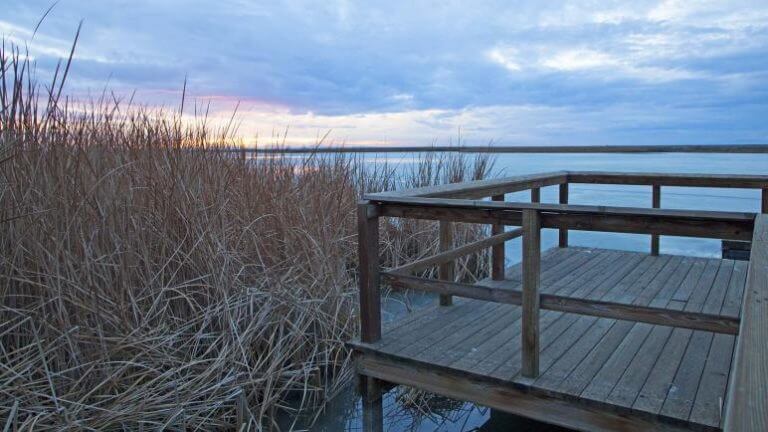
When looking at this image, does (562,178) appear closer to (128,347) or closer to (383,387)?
(383,387)

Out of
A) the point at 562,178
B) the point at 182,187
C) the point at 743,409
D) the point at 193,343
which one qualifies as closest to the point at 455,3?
the point at 562,178

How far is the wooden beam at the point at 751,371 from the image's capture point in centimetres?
59

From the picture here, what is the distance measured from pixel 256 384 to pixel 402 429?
30.0 inches

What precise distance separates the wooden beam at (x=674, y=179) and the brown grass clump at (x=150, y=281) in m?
2.25

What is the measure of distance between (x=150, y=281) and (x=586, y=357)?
2073mm

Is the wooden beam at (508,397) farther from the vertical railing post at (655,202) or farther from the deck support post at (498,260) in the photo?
the vertical railing post at (655,202)

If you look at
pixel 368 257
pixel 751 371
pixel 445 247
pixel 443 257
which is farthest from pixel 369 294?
pixel 751 371

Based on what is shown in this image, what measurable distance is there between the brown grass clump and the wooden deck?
1.80ft

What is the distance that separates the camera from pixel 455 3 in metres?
7.20

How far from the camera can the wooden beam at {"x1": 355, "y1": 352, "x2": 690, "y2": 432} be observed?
2.27 meters

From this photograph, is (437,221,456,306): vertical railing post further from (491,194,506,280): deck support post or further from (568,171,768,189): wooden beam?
(568,171,768,189): wooden beam

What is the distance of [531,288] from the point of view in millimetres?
2453

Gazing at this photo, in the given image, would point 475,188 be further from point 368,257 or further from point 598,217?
point 598,217

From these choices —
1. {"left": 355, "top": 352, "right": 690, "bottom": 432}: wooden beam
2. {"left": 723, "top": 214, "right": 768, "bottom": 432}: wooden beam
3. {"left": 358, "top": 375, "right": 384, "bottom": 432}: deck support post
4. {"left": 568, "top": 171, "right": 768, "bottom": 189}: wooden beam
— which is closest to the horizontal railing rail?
{"left": 355, "top": 352, "right": 690, "bottom": 432}: wooden beam
